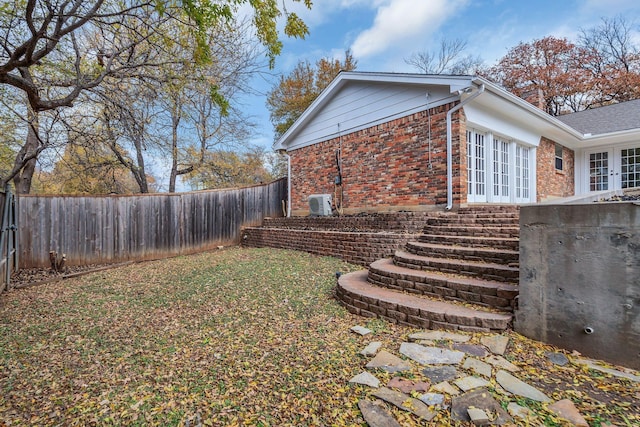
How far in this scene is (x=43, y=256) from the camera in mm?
6637

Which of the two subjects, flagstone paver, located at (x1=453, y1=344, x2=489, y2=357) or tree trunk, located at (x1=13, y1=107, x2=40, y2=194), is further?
tree trunk, located at (x1=13, y1=107, x2=40, y2=194)

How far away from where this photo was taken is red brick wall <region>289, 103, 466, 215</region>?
6840mm

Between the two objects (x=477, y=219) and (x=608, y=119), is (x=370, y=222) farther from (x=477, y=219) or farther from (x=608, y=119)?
(x=608, y=119)

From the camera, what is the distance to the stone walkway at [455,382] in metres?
1.87

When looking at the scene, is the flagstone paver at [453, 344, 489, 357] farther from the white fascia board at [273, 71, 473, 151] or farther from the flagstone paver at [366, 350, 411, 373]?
the white fascia board at [273, 71, 473, 151]

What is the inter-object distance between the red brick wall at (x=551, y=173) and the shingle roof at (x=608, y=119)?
106 cm

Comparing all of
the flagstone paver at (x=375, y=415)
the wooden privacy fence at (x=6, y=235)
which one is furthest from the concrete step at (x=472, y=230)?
the wooden privacy fence at (x=6, y=235)

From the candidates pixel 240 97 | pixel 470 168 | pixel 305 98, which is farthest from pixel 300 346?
pixel 305 98

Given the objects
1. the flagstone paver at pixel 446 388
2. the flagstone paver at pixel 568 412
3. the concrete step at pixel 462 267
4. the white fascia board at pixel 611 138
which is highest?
the white fascia board at pixel 611 138

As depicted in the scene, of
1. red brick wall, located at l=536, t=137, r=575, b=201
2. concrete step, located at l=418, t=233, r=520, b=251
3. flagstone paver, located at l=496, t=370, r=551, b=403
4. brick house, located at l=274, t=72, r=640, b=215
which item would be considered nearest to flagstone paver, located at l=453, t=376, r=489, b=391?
flagstone paver, located at l=496, t=370, r=551, b=403

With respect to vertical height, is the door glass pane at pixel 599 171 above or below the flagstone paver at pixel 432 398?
above

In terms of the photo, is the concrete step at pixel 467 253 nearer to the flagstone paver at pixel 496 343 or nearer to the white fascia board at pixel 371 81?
the flagstone paver at pixel 496 343

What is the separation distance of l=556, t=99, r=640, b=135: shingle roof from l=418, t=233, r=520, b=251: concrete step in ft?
30.2

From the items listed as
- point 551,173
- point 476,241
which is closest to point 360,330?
point 476,241
